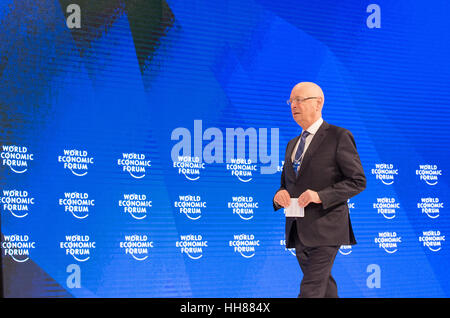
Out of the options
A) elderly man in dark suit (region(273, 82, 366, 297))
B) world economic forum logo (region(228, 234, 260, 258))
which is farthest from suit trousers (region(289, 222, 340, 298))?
world economic forum logo (region(228, 234, 260, 258))

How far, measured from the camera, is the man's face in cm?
374

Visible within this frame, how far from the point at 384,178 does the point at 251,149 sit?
1.19m

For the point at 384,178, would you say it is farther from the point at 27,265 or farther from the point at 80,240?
the point at 27,265

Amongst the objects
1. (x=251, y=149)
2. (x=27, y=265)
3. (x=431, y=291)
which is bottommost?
(x=431, y=291)

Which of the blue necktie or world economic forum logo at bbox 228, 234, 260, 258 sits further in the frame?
world economic forum logo at bbox 228, 234, 260, 258

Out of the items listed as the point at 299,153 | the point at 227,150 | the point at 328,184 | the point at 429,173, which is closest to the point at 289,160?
the point at 299,153

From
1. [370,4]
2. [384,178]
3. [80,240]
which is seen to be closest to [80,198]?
[80,240]

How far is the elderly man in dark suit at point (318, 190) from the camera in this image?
11.4ft

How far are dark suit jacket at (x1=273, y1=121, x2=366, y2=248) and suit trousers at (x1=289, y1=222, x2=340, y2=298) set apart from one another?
0.15 feet

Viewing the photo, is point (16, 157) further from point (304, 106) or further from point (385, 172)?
point (385, 172)

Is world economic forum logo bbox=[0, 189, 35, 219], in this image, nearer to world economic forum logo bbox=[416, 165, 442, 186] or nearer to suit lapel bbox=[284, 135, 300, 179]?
suit lapel bbox=[284, 135, 300, 179]

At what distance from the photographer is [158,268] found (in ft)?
15.2

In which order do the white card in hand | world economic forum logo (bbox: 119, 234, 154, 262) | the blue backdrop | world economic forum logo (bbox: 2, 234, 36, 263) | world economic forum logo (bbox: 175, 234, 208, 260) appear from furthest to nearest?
world economic forum logo (bbox: 175, 234, 208, 260) < world economic forum logo (bbox: 119, 234, 154, 262) < the blue backdrop < world economic forum logo (bbox: 2, 234, 36, 263) < the white card in hand

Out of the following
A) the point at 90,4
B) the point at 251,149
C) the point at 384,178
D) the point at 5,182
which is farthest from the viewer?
the point at 384,178
